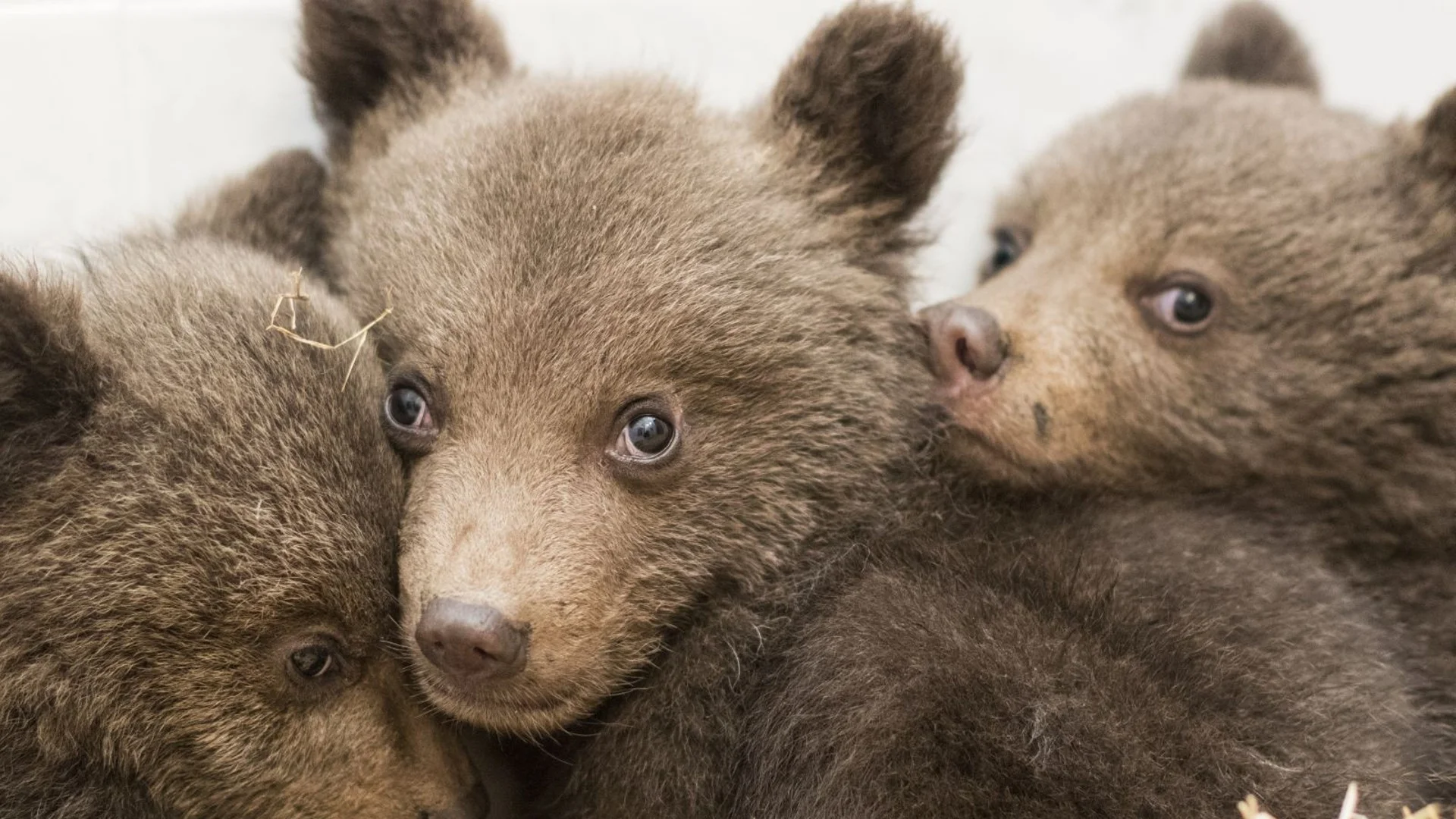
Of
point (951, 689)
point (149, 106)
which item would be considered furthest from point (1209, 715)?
point (149, 106)

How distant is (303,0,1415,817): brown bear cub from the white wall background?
1.61ft

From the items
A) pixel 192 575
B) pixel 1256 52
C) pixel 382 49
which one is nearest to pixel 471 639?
pixel 192 575

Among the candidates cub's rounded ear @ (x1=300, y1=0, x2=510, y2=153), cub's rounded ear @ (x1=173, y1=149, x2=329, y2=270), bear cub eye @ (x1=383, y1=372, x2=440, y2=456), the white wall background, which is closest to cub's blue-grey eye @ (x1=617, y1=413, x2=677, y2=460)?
bear cub eye @ (x1=383, y1=372, x2=440, y2=456)

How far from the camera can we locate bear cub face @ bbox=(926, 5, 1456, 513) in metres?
3.36

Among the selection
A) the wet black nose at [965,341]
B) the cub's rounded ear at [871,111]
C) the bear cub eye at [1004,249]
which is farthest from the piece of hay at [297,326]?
the bear cub eye at [1004,249]

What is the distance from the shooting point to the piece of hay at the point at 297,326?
295 centimetres

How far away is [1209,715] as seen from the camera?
2.76 metres

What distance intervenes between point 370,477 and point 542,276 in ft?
1.93

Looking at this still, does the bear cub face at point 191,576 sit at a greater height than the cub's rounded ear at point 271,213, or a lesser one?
lesser

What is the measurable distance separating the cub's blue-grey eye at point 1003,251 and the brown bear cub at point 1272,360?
467 millimetres

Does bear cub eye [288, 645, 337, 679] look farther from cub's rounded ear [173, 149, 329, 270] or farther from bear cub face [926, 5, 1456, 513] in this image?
bear cub face [926, 5, 1456, 513]

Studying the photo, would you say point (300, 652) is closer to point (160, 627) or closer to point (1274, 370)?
point (160, 627)

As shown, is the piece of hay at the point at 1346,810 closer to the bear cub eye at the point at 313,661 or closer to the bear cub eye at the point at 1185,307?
the bear cub eye at the point at 1185,307

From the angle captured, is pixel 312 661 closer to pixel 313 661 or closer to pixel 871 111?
pixel 313 661
